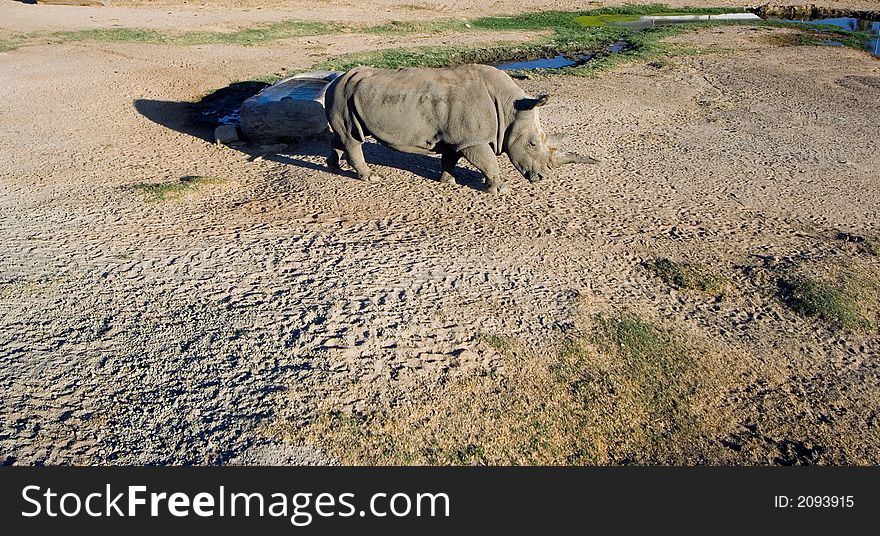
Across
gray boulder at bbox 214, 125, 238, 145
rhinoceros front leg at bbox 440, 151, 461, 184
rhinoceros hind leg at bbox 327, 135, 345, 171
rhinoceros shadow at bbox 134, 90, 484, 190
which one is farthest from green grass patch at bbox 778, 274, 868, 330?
gray boulder at bbox 214, 125, 238, 145

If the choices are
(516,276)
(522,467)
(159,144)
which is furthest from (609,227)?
(159,144)

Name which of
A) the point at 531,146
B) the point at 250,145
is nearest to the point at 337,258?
the point at 531,146

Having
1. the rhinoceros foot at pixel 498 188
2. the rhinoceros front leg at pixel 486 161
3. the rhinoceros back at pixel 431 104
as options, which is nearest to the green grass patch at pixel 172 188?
the rhinoceros back at pixel 431 104

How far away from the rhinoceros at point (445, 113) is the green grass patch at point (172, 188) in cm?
246

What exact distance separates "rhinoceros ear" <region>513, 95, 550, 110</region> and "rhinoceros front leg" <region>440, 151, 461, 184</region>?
1.35 meters

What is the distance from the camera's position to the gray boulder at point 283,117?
1358 cm

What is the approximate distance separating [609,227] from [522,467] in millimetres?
5187

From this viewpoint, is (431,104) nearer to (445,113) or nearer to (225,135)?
(445,113)

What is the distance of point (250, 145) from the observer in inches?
545

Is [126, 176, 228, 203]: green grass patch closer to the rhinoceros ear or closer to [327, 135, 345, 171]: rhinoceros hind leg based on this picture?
[327, 135, 345, 171]: rhinoceros hind leg

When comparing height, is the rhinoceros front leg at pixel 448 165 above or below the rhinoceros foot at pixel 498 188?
above

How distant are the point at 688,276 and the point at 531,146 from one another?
3393mm

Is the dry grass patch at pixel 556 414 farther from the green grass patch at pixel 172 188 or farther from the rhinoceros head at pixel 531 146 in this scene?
the green grass patch at pixel 172 188

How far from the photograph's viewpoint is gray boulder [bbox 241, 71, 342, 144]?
44.5 ft
